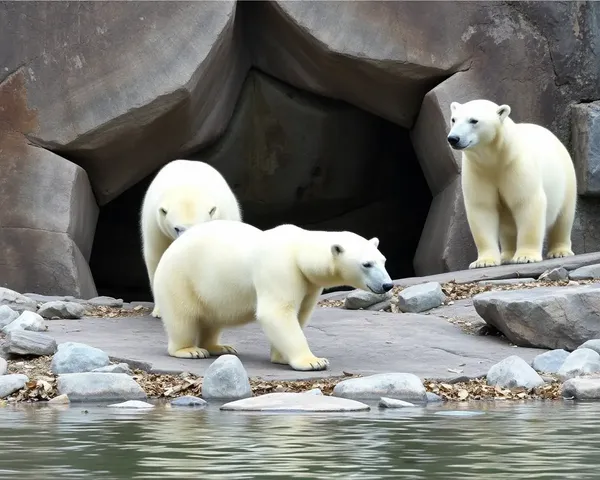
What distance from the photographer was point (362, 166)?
13641mm

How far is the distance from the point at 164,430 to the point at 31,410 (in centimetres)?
110

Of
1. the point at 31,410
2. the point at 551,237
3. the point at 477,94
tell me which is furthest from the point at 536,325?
the point at 477,94

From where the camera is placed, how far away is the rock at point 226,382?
223 inches

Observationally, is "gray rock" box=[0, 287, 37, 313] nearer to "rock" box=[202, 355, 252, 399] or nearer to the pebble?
the pebble

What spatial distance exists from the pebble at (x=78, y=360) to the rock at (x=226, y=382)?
0.79 meters

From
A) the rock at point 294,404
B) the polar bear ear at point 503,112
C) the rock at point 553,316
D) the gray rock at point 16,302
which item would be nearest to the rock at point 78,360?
the rock at point 294,404

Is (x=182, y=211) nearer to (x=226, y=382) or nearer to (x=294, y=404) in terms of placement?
(x=226, y=382)

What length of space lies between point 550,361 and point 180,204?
2.78m

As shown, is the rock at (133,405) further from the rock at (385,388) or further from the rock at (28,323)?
the rock at (28,323)

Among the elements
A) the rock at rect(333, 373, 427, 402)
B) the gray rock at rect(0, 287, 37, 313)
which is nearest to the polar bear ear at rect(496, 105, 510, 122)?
the gray rock at rect(0, 287, 37, 313)

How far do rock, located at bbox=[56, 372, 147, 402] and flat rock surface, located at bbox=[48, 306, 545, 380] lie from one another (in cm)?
44

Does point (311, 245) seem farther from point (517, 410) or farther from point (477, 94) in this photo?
Answer: point (477, 94)

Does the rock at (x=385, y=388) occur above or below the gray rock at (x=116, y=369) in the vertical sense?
below

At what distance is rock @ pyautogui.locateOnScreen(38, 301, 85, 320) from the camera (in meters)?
8.18
